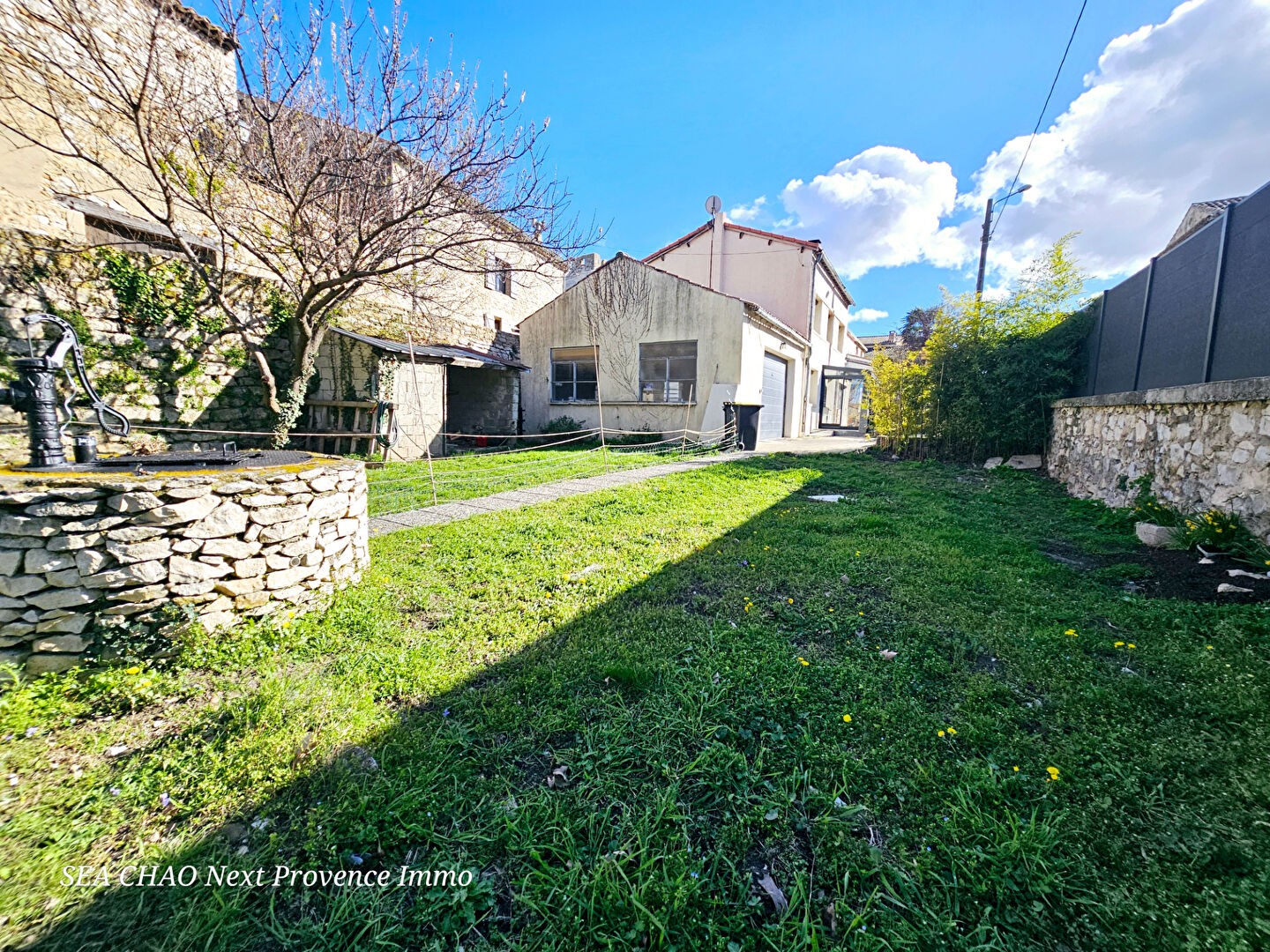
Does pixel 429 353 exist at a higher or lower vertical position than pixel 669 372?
lower

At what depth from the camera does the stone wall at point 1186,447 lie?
341cm

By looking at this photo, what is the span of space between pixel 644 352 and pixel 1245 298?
36.3 ft

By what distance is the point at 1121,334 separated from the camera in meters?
6.36

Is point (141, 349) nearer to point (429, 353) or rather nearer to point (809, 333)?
point (429, 353)

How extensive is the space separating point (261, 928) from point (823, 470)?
29.2 ft

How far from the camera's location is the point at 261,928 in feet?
4.07

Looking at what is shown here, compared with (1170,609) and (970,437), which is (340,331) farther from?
(970,437)

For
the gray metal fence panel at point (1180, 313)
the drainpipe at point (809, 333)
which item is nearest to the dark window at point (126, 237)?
the gray metal fence panel at point (1180, 313)

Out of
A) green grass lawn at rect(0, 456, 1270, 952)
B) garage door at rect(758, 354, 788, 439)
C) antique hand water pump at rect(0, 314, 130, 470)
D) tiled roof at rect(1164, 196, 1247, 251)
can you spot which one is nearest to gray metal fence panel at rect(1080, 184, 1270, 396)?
green grass lawn at rect(0, 456, 1270, 952)

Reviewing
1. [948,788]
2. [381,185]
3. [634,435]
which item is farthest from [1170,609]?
[634,435]

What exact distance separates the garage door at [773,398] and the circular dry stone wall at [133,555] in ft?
42.6

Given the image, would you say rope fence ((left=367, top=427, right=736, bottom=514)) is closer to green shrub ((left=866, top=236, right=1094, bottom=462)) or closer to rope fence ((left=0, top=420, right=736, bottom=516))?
rope fence ((left=0, top=420, right=736, bottom=516))

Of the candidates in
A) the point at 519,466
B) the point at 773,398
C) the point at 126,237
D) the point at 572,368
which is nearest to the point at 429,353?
the point at 519,466

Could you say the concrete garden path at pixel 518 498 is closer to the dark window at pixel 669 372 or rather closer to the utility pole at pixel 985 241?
the dark window at pixel 669 372
